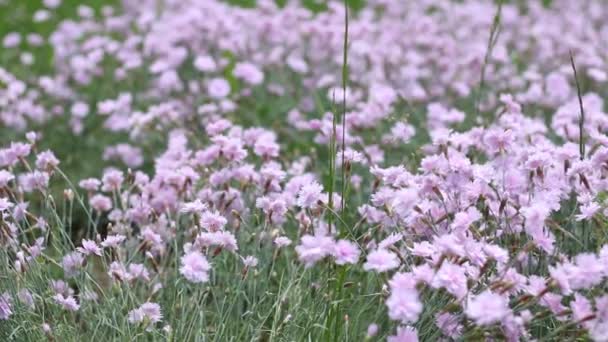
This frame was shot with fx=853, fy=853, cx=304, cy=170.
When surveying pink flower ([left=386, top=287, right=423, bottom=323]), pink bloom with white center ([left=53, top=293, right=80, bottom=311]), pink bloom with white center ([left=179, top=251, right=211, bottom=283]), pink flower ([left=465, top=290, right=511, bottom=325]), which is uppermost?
pink flower ([left=465, top=290, right=511, bottom=325])

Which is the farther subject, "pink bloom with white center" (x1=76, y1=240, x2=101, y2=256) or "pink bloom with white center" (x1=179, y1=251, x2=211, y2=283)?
"pink bloom with white center" (x1=76, y1=240, x2=101, y2=256)

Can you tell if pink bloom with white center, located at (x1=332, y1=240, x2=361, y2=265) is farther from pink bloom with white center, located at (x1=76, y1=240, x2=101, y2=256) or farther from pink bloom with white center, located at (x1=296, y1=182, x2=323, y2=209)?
pink bloom with white center, located at (x1=76, y1=240, x2=101, y2=256)

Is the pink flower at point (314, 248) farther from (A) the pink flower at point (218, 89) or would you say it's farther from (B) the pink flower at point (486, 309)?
(A) the pink flower at point (218, 89)

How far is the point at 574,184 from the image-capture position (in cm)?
231

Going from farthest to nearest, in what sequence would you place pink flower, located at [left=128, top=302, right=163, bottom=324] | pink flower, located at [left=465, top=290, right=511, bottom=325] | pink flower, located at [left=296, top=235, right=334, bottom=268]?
pink flower, located at [left=128, top=302, right=163, bottom=324] < pink flower, located at [left=296, top=235, right=334, bottom=268] < pink flower, located at [left=465, top=290, right=511, bottom=325]

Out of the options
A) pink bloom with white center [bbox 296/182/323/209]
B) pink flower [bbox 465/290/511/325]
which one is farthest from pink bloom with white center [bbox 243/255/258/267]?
pink flower [bbox 465/290/511/325]

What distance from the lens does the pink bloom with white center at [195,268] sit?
1.81m

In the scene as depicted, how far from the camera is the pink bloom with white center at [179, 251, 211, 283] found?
1812mm

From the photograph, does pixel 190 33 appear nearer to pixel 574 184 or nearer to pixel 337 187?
pixel 337 187

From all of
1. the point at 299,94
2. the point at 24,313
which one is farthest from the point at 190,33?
the point at 24,313

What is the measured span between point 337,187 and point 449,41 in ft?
5.44

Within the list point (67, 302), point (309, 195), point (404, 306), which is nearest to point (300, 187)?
point (309, 195)

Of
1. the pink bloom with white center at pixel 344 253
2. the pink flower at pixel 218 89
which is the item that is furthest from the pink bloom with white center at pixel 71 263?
the pink flower at pixel 218 89

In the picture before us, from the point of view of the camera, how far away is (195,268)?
1829 mm
